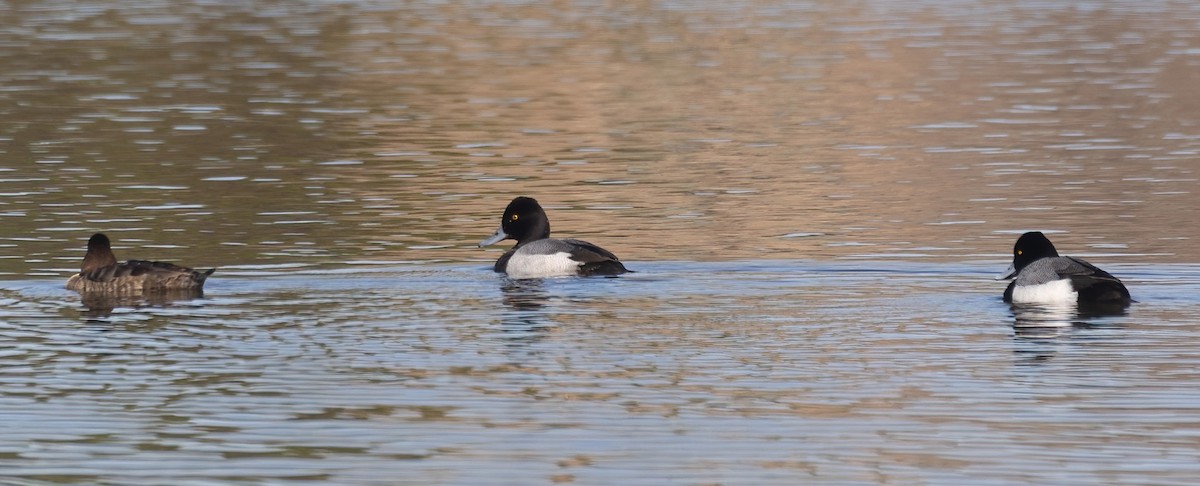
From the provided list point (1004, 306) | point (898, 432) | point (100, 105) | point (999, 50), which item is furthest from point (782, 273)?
point (999, 50)

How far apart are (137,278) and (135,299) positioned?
0.21 m

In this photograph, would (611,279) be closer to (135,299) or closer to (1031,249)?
(1031,249)

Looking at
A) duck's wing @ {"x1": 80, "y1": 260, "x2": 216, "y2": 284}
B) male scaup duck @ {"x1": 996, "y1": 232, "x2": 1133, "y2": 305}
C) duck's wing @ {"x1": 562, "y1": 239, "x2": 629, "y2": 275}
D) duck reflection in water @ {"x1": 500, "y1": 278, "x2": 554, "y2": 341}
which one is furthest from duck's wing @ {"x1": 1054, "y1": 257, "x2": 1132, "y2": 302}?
duck's wing @ {"x1": 80, "y1": 260, "x2": 216, "y2": 284}

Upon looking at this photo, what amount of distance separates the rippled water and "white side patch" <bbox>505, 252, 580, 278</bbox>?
Result: 0.74ft

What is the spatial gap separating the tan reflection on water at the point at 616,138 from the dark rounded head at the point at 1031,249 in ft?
7.79

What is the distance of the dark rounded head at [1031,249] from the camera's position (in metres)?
17.6

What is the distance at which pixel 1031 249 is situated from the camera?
17.7 m

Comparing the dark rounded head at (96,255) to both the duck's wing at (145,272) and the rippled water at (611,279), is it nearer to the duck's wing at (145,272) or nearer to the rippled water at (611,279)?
the duck's wing at (145,272)

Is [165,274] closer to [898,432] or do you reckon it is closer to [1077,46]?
[898,432]

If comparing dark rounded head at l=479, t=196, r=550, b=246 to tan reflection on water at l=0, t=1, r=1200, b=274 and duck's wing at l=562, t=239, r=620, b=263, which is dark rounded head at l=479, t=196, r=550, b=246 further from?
duck's wing at l=562, t=239, r=620, b=263

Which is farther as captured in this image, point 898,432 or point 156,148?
point 156,148

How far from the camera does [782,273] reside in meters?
18.8

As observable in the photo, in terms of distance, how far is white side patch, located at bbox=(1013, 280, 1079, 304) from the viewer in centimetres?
1680

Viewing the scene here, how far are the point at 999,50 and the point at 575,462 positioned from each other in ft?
135
